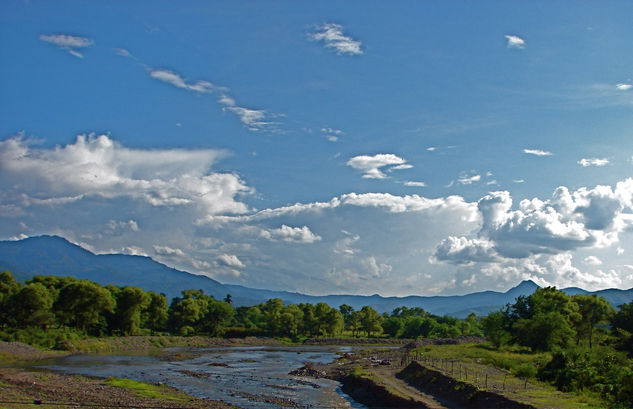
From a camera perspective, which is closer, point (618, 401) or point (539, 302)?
point (618, 401)

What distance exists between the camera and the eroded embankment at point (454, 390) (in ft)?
124

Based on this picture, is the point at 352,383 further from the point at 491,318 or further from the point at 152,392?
the point at 491,318

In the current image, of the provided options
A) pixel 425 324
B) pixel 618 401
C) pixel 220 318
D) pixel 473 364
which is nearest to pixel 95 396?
pixel 618 401

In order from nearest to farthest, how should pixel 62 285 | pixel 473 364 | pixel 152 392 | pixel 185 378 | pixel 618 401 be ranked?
1. pixel 618 401
2. pixel 152 392
3. pixel 185 378
4. pixel 473 364
5. pixel 62 285

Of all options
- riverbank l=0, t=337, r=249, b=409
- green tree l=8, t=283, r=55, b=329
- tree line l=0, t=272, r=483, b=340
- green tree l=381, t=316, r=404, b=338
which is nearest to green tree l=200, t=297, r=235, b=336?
tree line l=0, t=272, r=483, b=340

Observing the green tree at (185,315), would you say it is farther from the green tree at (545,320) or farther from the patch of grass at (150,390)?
the patch of grass at (150,390)

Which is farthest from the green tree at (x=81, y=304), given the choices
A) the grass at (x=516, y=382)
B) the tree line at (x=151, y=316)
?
the grass at (x=516, y=382)

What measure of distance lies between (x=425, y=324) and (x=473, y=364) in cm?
11387

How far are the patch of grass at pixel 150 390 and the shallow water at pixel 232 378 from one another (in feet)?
7.72

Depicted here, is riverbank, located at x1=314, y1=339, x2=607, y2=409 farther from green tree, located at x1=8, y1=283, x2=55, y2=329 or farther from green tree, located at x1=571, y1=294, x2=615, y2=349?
green tree, located at x1=8, y1=283, x2=55, y2=329

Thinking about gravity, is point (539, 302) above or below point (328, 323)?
above

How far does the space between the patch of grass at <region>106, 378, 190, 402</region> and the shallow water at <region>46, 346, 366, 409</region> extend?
2353mm

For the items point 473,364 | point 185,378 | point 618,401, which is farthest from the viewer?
point 473,364

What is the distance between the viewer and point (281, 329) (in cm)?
16412
